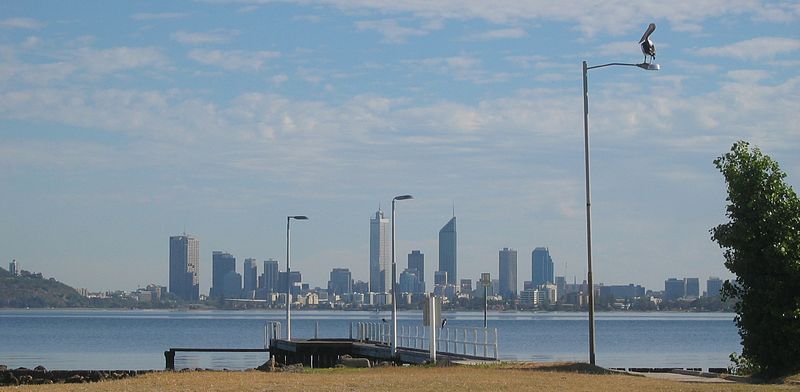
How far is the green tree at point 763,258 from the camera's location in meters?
34.9

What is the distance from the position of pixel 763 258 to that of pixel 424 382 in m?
10.8

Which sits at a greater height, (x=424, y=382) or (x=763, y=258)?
(x=763, y=258)

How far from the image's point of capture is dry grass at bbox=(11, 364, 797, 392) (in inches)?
1201

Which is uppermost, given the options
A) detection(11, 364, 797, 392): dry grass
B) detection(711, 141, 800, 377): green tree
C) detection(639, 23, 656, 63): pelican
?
detection(639, 23, 656, 63): pelican

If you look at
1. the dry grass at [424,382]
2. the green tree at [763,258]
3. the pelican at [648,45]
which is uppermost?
the pelican at [648,45]

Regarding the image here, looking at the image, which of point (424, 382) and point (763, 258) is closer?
point (424, 382)

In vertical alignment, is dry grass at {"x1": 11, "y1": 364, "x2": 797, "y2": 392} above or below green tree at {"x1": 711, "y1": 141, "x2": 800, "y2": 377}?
below

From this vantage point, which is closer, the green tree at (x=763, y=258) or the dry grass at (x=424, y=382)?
the dry grass at (x=424, y=382)

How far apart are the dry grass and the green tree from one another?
3529 millimetres

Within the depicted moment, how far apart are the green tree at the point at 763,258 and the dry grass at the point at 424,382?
353 centimetres

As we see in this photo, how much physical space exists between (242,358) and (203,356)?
836 centimetres

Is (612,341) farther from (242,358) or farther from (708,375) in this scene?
(708,375)

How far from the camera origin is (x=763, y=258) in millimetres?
35875

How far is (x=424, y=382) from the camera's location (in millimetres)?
32344
